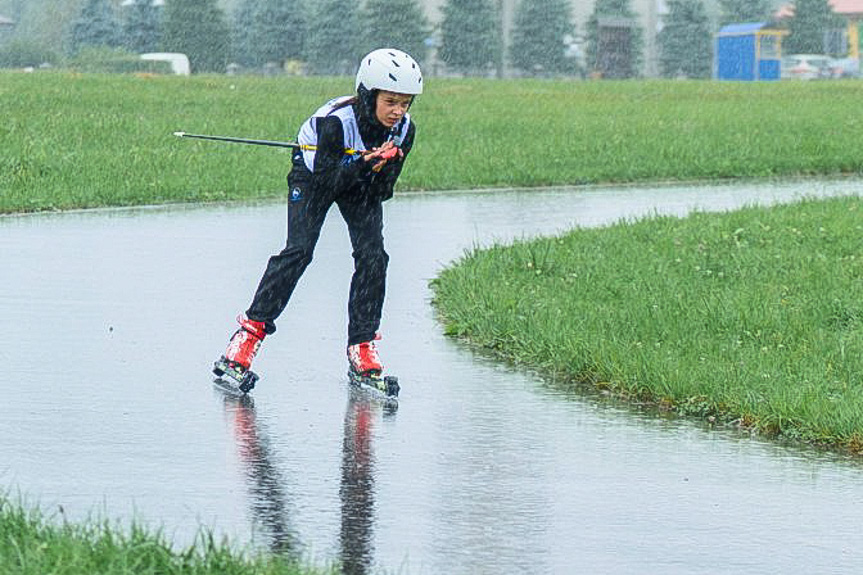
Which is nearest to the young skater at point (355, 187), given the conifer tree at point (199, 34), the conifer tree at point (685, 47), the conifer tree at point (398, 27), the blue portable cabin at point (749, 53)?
the blue portable cabin at point (749, 53)

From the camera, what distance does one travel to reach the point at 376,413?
8.27 meters

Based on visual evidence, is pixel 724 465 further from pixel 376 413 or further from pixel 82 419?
pixel 82 419

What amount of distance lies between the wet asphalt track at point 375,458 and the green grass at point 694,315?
0.27 metres

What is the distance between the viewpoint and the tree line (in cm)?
9094

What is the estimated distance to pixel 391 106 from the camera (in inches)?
328

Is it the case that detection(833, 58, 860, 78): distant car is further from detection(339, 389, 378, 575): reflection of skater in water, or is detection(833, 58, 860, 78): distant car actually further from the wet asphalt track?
detection(339, 389, 378, 575): reflection of skater in water

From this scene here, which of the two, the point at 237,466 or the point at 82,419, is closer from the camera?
the point at 237,466

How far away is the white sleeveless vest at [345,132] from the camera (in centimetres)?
841

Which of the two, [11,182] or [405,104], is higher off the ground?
[405,104]

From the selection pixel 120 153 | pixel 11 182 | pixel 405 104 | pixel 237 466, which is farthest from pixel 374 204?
pixel 120 153

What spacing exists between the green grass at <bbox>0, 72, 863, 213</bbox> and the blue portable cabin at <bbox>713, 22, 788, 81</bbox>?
1601 inches

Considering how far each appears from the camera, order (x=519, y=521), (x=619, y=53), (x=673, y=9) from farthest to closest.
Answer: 1. (x=673, y=9)
2. (x=619, y=53)
3. (x=519, y=521)

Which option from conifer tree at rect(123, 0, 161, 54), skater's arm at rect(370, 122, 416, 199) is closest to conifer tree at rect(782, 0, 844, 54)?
conifer tree at rect(123, 0, 161, 54)

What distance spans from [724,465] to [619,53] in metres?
77.5
